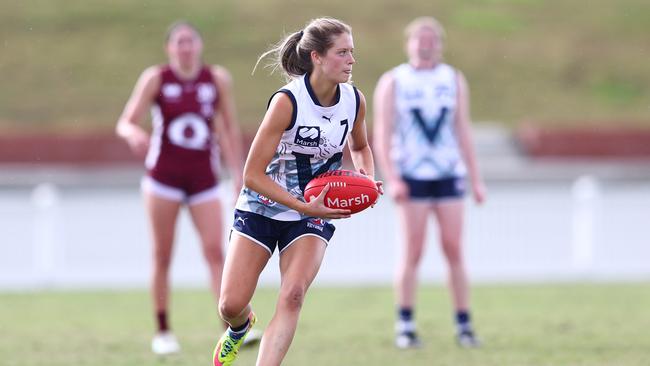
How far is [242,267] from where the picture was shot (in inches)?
229

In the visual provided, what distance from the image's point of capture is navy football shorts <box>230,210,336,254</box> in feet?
19.1

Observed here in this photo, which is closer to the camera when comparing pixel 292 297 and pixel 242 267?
pixel 292 297

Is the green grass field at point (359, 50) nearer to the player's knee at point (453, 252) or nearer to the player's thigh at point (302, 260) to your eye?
the player's knee at point (453, 252)

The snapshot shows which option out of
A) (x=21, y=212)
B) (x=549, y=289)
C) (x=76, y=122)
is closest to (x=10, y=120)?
(x=76, y=122)

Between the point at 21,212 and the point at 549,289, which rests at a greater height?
the point at 21,212

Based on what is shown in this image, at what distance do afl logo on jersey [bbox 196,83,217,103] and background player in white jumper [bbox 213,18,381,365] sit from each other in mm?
2282

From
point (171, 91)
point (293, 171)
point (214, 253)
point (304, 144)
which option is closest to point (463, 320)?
point (214, 253)

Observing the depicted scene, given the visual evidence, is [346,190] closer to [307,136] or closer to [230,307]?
[307,136]

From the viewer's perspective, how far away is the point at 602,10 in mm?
33375

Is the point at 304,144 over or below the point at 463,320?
over

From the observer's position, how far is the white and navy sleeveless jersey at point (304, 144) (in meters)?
5.63

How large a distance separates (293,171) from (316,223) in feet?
0.95

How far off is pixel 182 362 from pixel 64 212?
6843 mm

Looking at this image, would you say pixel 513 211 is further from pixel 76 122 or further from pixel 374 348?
pixel 76 122
